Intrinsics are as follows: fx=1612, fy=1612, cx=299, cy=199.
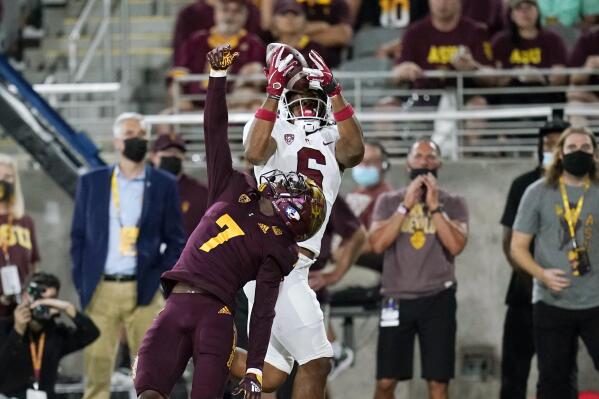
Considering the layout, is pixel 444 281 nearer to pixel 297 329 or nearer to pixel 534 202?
pixel 534 202

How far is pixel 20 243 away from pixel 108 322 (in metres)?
1.24

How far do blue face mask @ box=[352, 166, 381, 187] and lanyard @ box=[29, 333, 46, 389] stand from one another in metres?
3.03

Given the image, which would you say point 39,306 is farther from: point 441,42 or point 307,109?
point 441,42

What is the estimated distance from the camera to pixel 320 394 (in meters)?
9.87

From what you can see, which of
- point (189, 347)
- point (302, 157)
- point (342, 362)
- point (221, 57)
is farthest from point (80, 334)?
point (221, 57)

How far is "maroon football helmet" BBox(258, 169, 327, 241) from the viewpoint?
8969 mm

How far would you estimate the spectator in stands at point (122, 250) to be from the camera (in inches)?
480

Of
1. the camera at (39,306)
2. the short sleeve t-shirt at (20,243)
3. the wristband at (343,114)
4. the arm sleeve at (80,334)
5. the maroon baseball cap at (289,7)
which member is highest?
the maroon baseball cap at (289,7)

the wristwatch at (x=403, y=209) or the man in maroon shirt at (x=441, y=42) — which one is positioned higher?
the man in maroon shirt at (x=441, y=42)

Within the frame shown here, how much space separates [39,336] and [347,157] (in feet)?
10.5

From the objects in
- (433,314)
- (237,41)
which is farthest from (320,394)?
(237,41)

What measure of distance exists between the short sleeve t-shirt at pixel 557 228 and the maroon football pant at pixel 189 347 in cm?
322

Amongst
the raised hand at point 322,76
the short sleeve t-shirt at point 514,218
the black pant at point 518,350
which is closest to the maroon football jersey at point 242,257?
the raised hand at point 322,76

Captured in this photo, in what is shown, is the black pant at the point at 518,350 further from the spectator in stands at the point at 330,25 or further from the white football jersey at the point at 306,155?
the spectator in stands at the point at 330,25
